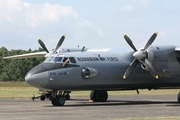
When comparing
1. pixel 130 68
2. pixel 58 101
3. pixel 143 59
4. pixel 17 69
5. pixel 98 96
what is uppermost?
pixel 17 69

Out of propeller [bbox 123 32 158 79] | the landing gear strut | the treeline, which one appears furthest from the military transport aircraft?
the treeline

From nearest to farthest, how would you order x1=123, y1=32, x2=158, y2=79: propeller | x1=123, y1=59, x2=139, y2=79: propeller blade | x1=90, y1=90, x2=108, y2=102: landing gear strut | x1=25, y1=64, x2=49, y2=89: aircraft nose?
x1=25, y1=64, x2=49, y2=89: aircraft nose < x1=123, y1=32, x2=158, y2=79: propeller < x1=123, y1=59, x2=139, y2=79: propeller blade < x1=90, y1=90, x2=108, y2=102: landing gear strut

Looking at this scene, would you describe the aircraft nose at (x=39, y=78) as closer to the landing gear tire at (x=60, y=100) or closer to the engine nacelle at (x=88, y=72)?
the landing gear tire at (x=60, y=100)

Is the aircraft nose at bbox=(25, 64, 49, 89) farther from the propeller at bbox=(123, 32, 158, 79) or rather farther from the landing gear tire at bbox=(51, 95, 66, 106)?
the propeller at bbox=(123, 32, 158, 79)

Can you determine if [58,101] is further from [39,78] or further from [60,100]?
[39,78]

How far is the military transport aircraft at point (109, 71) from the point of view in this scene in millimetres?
30875

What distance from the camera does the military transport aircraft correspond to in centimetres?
3088

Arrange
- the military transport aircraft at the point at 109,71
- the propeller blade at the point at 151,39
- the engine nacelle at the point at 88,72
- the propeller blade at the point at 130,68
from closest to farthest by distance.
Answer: the military transport aircraft at the point at 109,71 → the engine nacelle at the point at 88,72 → the propeller blade at the point at 130,68 → the propeller blade at the point at 151,39

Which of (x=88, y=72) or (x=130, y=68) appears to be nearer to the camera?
(x=88, y=72)

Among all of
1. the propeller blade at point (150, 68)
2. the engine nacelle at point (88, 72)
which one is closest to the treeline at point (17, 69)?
the engine nacelle at point (88, 72)

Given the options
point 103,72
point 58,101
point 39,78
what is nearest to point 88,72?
point 103,72

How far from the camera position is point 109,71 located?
33000 millimetres

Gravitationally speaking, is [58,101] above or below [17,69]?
below

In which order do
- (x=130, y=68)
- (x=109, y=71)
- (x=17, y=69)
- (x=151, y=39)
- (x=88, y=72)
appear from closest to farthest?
(x=88, y=72) < (x=109, y=71) < (x=130, y=68) < (x=151, y=39) < (x=17, y=69)
